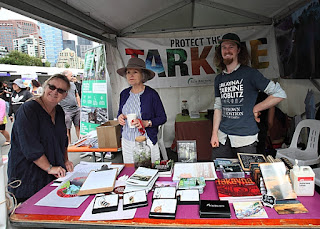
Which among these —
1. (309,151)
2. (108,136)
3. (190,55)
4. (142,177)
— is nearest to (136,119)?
(142,177)

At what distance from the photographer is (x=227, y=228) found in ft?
3.60

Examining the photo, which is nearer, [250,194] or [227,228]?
[227,228]

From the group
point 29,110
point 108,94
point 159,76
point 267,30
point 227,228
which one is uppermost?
point 267,30

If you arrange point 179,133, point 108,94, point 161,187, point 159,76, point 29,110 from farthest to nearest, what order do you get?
point 159,76, point 108,94, point 179,133, point 29,110, point 161,187

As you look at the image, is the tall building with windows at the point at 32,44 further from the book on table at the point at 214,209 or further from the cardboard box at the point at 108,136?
the book on table at the point at 214,209

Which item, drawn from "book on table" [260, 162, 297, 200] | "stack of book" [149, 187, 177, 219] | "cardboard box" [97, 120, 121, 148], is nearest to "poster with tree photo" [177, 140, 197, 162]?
"stack of book" [149, 187, 177, 219]

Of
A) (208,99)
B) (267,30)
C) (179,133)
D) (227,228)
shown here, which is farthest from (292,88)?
(227,228)

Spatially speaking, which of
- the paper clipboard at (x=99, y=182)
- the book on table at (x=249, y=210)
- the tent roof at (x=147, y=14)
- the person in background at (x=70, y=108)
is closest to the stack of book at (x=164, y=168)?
the paper clipboard at (x=99, y=182)

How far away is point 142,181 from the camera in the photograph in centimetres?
150

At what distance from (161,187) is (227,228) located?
1.58ft

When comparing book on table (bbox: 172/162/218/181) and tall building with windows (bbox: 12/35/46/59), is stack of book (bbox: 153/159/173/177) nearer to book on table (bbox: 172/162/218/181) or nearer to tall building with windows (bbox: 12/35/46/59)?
book on table (bbox: 172/162/218/181)

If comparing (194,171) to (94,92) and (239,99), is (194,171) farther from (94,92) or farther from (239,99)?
(94,92)

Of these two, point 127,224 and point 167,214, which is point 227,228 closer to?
point 167,214

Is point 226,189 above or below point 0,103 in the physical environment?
below
